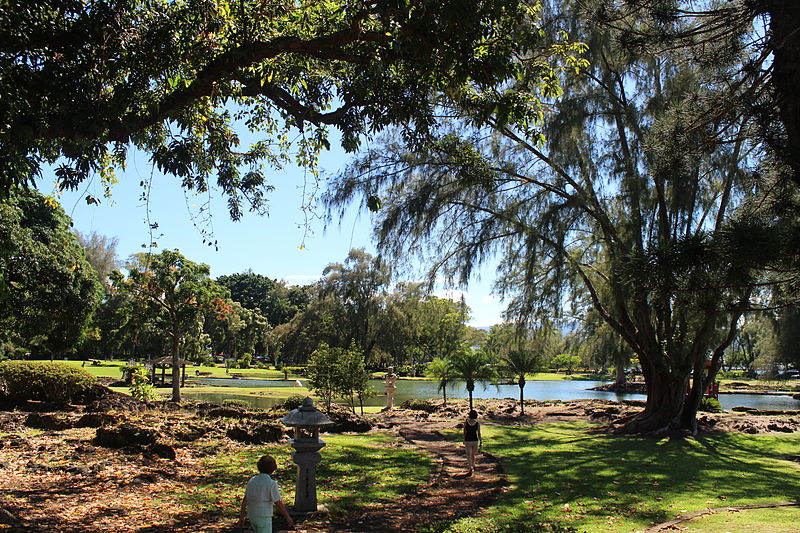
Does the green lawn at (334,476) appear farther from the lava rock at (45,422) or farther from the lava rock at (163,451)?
the lava rock at (45,422)

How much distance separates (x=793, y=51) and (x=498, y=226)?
12017 millimetres

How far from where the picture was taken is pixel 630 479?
1089 centimetres

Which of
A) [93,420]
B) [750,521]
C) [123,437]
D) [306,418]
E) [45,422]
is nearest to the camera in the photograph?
[306,418]

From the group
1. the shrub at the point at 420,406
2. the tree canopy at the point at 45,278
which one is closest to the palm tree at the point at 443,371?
the shrub at the point at 420,406

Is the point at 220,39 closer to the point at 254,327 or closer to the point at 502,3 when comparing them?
the point at 502,3

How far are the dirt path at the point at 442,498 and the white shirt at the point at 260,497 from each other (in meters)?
1.70

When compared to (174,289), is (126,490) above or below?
below

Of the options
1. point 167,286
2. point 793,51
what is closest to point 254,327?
point 167,286

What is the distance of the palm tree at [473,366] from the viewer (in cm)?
2336

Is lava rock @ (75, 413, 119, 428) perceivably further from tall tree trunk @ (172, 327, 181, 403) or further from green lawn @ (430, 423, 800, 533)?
tall tree trunk @ (172, 327, 181, 403)

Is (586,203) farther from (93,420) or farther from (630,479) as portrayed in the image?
(93,420)

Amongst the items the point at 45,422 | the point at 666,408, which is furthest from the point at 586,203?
the point at 45,422

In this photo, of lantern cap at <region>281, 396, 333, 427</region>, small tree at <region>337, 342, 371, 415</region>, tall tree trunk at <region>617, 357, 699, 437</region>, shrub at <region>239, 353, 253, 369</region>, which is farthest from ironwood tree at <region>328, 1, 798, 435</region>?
shrub at <region>239, 353, 253, 369</region>

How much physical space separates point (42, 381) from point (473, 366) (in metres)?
14.8
